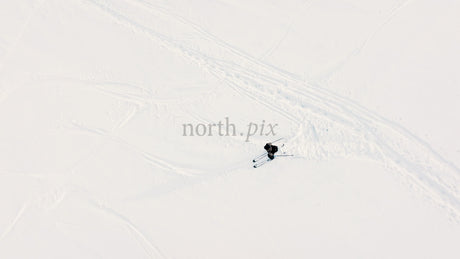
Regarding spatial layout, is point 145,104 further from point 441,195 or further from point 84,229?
point 441,195

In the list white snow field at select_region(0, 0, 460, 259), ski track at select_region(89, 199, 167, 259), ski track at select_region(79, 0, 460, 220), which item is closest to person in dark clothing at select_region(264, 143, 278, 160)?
white snow field at select_region(0, 0, 460, 259)

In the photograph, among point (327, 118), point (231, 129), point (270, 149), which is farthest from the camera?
point (231, 129)

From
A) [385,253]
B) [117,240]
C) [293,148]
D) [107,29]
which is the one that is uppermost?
[107,29]

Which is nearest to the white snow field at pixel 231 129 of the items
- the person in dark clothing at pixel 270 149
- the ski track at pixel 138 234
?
the ski track at pixel 138 234

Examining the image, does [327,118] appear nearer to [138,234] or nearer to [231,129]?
[231,129]

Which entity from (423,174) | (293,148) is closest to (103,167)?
(293,148)

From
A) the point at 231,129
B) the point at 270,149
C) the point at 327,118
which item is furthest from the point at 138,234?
the point at 327,118

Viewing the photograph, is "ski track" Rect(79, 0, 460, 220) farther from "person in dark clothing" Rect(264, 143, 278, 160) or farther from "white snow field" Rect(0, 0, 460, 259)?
"person in dark clothing" Rect(264, 143, 278, 160)
